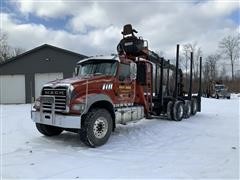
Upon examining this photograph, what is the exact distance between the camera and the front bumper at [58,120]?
22.7ft

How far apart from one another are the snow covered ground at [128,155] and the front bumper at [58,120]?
0.60 meters

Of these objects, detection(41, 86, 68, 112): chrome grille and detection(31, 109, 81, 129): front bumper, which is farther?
detection(41, 86, 68, 112): chrome grille

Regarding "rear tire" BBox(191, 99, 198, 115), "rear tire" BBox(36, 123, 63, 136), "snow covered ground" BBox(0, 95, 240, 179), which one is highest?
"rear tire" BBox(191, 99, 198, 115)

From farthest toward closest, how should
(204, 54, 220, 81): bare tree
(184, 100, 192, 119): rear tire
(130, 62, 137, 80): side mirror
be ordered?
(204, 54, 220, 81): bare tree → (184, 100, 192, 119): rear tire → (130, 62, 137, 80): side mirror

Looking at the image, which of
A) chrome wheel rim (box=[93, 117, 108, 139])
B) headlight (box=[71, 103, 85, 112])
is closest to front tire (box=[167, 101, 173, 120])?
chrome wheel rim (box=[93, 117, 108, 139])

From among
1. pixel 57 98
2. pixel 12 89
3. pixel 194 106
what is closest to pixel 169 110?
pixel 194 106

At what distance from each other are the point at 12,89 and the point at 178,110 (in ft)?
60.7

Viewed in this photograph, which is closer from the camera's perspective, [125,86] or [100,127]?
[100,127]

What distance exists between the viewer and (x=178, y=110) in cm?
1244

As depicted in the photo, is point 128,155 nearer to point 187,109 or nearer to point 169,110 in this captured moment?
point 169,110

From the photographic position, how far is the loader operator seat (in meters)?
10.3

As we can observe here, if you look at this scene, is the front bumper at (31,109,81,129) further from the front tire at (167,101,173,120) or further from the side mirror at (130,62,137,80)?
the front tire at (167,101,173,120)

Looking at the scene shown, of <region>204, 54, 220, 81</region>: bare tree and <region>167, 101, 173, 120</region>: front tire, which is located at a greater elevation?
<region>204, 54, 220, 81</region>: bare tree

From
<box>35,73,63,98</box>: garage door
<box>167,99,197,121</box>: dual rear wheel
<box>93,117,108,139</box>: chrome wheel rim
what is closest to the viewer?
<box>93,117,108,139</box>: chrome wheel rim
